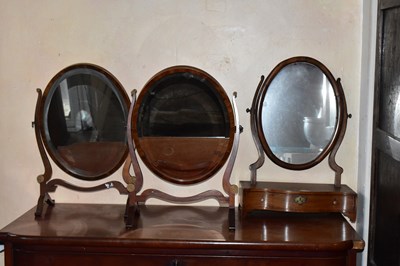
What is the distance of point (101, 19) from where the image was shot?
7.14 feet

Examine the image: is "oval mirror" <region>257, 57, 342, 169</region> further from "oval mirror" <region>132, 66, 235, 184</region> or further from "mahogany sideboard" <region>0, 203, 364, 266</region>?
"mahogany sideboard" <region>0, 203, 364, 266</region>

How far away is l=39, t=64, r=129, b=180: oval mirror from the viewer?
216 cm

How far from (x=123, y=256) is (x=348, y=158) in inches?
40.6

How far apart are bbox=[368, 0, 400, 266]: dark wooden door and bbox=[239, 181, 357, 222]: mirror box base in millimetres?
98

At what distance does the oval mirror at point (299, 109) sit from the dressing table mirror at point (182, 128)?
7.1 inches

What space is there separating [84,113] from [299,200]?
37.5 inches

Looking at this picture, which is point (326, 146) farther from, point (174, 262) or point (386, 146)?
point (174, 262)

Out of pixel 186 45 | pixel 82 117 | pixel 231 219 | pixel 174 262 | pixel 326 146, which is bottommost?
pixel 174 262

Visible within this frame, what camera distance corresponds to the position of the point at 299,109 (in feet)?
6.98

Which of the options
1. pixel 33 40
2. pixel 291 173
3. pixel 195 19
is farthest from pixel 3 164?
pixel 291 173

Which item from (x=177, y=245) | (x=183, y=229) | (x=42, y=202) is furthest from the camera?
(x=42, y=202)

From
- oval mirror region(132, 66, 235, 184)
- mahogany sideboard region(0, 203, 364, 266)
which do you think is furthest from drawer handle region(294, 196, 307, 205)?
oval mirror region(132, 66, 235, 184)

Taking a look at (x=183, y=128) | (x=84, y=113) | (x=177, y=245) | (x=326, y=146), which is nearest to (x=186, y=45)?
(x=183, y=128)

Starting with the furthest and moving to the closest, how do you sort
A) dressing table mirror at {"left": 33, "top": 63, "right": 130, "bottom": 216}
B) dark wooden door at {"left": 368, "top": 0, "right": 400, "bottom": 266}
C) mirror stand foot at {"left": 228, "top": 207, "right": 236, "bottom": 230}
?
dressing table mirror at {"left": 33, "top": 63, "right": 130, "bottom": 216}
mirror stand foot at {"left": 228, "top": 207, "right": 236, "bottom": 230}
dark wooden door at {"left": 368, "top": 0, "right": 400, "bottom": 266}
